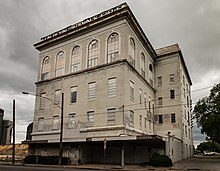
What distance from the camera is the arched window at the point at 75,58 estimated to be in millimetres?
40062

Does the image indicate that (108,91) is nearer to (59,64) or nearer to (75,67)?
(75,67)

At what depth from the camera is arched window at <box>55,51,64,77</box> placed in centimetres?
4217

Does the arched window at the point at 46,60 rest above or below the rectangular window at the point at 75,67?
above

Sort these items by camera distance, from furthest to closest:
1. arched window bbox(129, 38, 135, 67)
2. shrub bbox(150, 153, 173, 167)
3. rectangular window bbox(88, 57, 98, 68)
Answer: rectangular window bbox(88, 57, 98, 68), arched window bbox(129, 38, 135, 67), shrub bbox(150, 153, 173, 167)

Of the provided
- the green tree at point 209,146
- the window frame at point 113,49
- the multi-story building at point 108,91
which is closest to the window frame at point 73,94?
the multi-story building at point 108,91

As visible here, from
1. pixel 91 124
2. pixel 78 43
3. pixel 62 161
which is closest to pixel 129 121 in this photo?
pixel 91 124

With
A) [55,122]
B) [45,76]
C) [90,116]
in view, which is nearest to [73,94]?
[90,116]

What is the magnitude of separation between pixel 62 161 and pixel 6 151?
30.5m

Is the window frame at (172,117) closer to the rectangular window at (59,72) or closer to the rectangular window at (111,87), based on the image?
the rectangular window at (111,87)

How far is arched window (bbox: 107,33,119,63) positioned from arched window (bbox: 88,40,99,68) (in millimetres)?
2175

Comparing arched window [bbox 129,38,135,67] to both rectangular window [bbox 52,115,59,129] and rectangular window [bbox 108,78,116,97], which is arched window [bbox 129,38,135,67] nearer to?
rectangular window [bbox 108,78,116,97]

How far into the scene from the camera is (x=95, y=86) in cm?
3653

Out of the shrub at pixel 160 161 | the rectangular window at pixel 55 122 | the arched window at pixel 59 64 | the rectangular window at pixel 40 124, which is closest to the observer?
the shrub at pixel 160 161

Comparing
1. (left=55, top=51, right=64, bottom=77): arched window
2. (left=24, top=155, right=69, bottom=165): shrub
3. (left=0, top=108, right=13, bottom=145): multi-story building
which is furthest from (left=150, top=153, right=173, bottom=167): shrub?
(left=0, top=108, right=13, bottom=145): multi-story building
